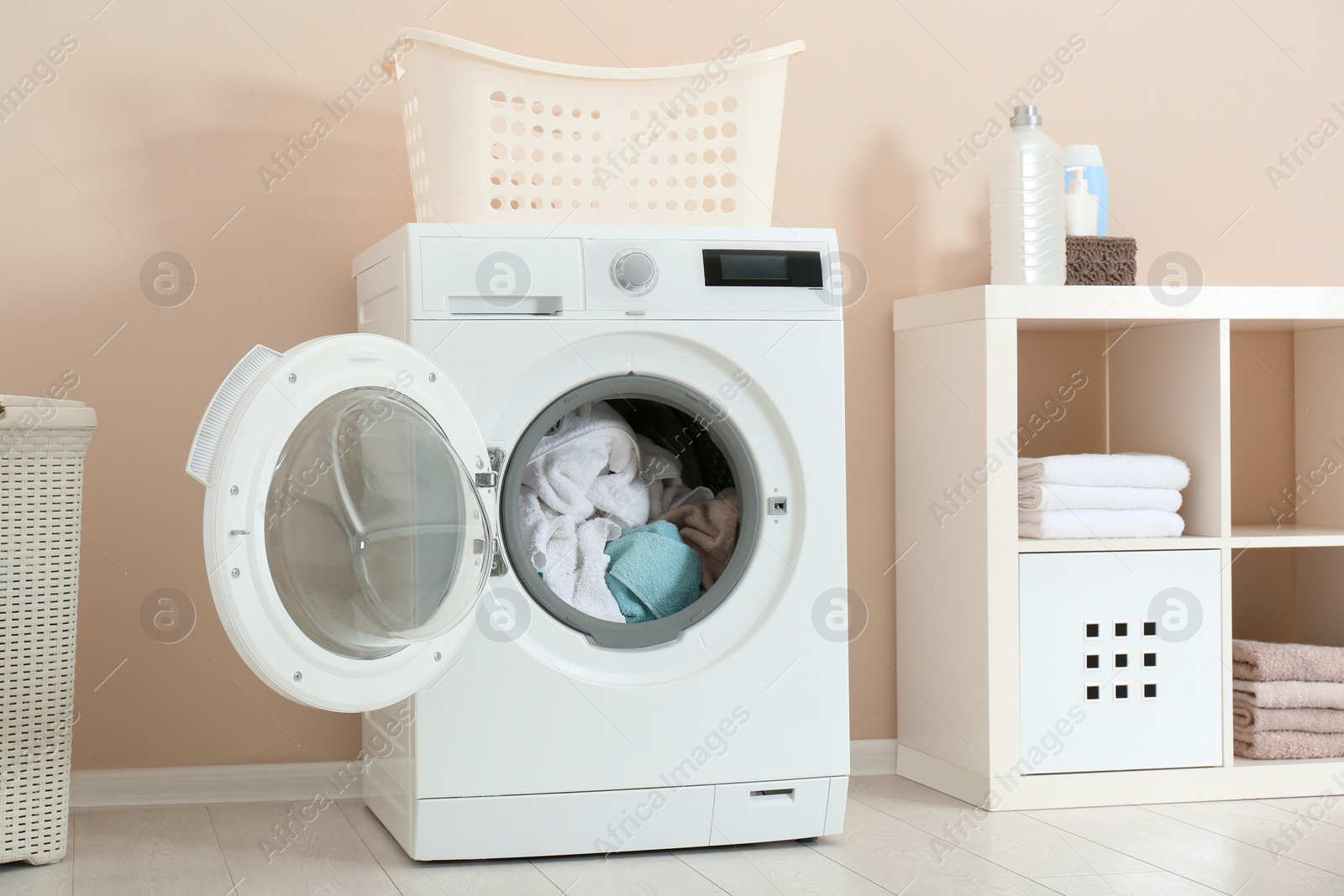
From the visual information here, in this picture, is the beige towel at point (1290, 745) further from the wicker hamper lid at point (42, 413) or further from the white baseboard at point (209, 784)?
the wicker hamper lid at point (42, 413)

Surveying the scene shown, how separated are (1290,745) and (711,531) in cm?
110

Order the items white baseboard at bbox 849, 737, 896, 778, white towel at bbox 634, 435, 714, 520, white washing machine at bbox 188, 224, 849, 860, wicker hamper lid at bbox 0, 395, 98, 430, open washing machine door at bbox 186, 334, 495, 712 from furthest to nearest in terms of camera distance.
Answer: white baseboard at bbox 849, 737, 896, 778 < white towel at bbox 634, 435, 714, 520 < wicker hamper lid at bbox 0, 395, 98, 430 < white washing machine at bbox 188, 224, 849, 860 < open washing machine door at bbox 186, 334, 495, 712

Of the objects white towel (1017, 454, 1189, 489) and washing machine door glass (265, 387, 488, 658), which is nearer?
washing machine door glass (265, 387, 488, 658)

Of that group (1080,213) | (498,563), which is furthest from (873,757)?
(1080,213)

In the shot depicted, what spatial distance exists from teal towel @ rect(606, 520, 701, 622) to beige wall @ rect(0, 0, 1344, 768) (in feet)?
1.93

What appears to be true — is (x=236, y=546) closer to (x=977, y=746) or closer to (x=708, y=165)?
(x=708, y=165)

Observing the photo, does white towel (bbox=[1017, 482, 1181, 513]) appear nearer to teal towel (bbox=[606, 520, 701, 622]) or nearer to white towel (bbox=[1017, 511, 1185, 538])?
white towel (bbox=[1017, 511, 1185, 538])

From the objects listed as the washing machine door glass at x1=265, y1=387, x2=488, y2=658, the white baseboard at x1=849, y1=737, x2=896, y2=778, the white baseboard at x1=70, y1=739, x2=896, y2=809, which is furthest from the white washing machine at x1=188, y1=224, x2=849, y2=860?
the white baseboard at x1=849, y1=737, x2=896, y2=778

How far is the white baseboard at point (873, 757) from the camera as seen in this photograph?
2.23 metres

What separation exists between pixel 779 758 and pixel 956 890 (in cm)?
31

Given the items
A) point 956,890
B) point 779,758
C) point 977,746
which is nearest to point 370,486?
point 779,758

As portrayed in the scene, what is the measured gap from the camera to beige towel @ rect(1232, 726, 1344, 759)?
2.01m

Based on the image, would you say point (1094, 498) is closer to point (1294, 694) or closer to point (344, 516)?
point (1294, 694)

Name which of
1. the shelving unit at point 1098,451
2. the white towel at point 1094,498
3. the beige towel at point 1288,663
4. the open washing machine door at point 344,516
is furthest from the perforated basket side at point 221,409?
the beige towel at point 1288,663
